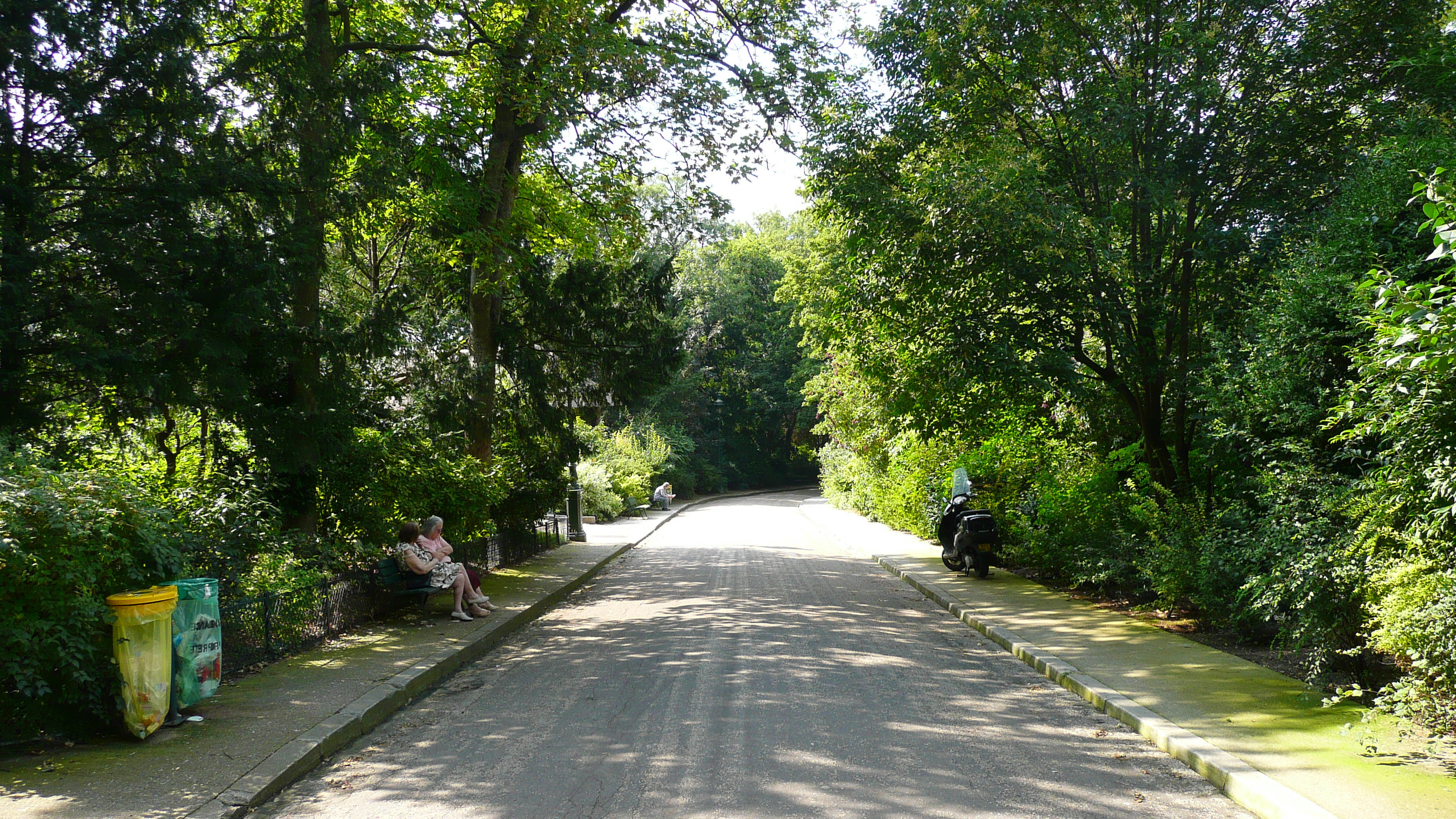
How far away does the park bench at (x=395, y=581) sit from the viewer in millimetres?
10609

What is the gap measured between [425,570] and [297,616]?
194cm

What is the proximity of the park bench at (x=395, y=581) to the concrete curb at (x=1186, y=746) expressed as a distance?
6.60 m

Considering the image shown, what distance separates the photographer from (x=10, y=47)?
24.4 ft

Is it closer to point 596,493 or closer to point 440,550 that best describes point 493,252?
point 440,550

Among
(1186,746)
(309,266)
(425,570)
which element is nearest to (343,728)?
(425,570)

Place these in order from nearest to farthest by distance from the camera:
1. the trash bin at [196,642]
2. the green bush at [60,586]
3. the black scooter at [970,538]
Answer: the green bush at [60,586] < the trash bin at [196,642] < the black scooter at [970,538]

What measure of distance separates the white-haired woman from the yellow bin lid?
476 cm

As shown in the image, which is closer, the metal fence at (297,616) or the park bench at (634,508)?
the metal fence at (297,616)

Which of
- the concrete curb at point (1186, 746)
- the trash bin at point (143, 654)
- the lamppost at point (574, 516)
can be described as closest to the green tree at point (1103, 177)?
the concrete curb at point (1186, 746)

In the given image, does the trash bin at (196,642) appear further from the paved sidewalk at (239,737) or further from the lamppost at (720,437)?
the lamppost at (720,437)

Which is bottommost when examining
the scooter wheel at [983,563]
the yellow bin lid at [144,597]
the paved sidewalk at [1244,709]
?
the paved sidewalk at [1244,709]

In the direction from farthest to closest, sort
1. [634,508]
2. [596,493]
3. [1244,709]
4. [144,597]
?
[634,508]
[596,493]
[1244,709]
[144,597]

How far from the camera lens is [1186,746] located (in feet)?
18.3

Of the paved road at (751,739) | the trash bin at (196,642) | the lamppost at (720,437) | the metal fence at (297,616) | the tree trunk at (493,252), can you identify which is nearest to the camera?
the paved road at (751,739)
